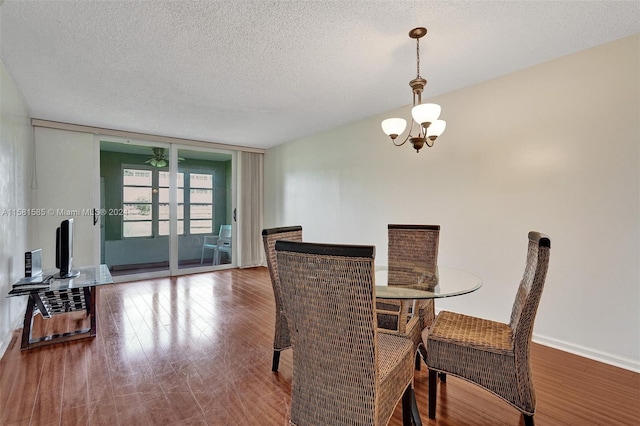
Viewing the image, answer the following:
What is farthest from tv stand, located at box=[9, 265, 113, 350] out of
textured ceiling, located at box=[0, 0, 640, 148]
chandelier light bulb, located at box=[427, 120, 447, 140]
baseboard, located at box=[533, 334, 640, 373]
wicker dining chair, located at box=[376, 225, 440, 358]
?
baseboard, located at box=[533, 334, 640, 373]

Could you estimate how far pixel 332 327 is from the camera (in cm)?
122

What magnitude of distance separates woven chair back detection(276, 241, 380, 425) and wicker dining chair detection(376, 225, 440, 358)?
845 mm

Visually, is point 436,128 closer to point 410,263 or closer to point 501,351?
point 410,263

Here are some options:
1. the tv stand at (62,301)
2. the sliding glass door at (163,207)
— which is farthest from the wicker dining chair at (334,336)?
the sliding glass door at (163,207)

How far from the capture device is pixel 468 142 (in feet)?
10.6

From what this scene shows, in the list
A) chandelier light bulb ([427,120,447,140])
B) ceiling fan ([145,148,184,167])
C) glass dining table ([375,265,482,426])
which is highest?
ceiling fan ([145,148,184,167])

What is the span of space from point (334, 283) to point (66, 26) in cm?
258

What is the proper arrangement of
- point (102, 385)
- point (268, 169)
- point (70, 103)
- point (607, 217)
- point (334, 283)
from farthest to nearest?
point (268, 169), point (70, 103), point (607, 217), point (102, 385), point (334, 283)

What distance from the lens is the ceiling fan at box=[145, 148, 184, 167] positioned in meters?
5.45

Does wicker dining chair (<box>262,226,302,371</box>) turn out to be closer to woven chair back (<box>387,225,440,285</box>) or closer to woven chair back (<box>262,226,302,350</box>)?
woven chair back (<box>262,226,302,350</box>)

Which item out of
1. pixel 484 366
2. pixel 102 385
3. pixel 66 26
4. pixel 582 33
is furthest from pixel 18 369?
pixel 582 33

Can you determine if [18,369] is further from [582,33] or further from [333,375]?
[582,33]

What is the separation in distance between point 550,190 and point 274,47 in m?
2.58

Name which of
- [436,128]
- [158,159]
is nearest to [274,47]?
[436,128]
